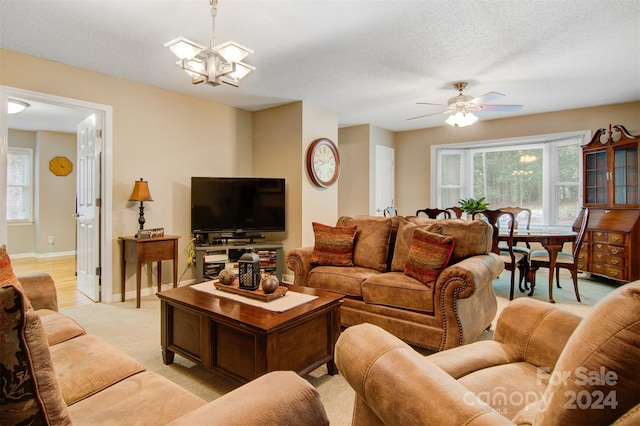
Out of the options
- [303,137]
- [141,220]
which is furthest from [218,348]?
[303,137]

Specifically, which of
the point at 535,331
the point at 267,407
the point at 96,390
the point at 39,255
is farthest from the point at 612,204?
the point at 39,255

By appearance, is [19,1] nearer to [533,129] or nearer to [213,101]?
[213,101]

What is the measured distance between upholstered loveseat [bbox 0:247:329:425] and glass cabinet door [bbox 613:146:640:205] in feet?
17.6

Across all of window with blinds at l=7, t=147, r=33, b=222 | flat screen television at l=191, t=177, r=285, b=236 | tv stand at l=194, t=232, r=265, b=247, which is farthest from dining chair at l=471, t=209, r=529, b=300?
window with blinds at l=7, t=147, r=33, b=222

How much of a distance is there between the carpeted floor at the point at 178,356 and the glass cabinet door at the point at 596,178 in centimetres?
116

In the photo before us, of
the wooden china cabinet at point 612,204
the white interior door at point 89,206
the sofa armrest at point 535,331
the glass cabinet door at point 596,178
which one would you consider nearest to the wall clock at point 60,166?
the white interior door at point 89,206

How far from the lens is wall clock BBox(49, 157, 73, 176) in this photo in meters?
6.75

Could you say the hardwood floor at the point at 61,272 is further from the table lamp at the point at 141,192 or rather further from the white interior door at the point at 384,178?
the white interior door at the point at 384,178

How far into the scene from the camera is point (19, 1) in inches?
94.3

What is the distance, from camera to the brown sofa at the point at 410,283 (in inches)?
92.4

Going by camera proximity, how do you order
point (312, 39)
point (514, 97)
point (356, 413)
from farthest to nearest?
point (514, 97), point (312, 39), point (356, 413)

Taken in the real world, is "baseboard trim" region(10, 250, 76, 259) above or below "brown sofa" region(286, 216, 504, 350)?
below

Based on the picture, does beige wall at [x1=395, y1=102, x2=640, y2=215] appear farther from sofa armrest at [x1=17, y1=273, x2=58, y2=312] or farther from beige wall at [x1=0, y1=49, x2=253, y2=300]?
sofa armrest at [x1=17, y1=273, x2=58, y2=312]

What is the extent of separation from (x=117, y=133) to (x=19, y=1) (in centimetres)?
156
